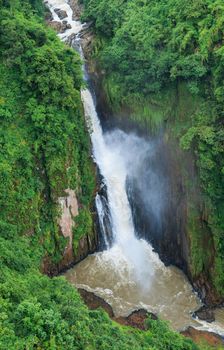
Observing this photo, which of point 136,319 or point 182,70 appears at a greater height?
point 182,70

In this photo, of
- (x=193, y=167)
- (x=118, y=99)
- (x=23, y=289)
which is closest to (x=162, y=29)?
(x=118, y=99)

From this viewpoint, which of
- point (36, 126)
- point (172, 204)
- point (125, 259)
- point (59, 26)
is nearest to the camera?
point (36, 126)

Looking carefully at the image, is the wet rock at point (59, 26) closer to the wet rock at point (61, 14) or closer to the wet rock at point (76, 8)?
the wet rock at point (61, 14)

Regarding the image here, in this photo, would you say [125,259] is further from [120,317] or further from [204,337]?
[204,337]

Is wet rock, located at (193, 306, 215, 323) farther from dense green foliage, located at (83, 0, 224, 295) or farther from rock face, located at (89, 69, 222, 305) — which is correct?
dense green foliage, located at (83, 0, 224, 295)

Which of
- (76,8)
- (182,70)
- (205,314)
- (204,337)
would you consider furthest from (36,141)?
(76,8)

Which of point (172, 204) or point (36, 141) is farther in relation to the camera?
point (172, 204)

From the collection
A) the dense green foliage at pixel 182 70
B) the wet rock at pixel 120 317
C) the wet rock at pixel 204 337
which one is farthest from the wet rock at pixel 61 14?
the wet rock at pixel 204 337
